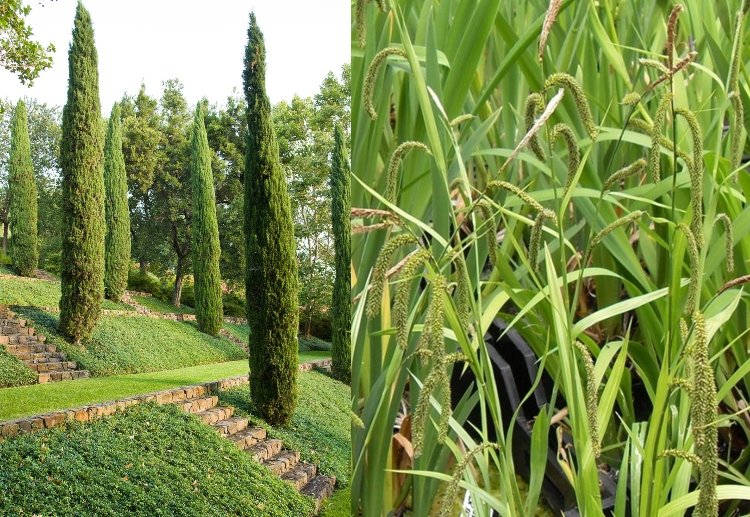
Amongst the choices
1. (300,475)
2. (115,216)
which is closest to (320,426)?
(300,475)

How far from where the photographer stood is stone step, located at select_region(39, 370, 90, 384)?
1681 mm

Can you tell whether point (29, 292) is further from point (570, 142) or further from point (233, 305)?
point (570, 142)

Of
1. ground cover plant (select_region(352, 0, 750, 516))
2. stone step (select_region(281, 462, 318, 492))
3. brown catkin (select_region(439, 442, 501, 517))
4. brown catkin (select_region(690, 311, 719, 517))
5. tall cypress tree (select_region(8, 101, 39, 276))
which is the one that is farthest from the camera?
stone step (select_region(281, 462, 318, 492))

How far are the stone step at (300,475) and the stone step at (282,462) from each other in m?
0.02

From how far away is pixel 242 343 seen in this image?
2195 mm

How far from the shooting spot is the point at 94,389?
1771 mm

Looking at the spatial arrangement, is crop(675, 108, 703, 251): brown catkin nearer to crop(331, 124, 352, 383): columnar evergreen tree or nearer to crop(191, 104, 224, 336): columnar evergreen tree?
crop(331, 124, 352, 383): columnar evergreen tree

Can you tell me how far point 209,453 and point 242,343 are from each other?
38 cm

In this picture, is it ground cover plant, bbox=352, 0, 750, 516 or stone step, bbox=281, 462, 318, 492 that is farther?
stone step, bbox=281, 462, 318, 492

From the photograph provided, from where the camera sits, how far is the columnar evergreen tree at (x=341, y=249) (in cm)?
208

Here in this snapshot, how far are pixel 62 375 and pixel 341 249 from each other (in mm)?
908

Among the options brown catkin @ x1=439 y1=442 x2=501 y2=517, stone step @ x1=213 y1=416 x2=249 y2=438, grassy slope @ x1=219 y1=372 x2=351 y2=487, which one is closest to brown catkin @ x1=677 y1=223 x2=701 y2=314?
brown catkin @ x1=439 y1=442 x2=501 y2=517

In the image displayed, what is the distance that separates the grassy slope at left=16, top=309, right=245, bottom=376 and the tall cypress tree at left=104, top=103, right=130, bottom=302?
0.36ft

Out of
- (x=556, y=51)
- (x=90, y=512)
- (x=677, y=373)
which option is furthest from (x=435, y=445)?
(x=90, y=512)
